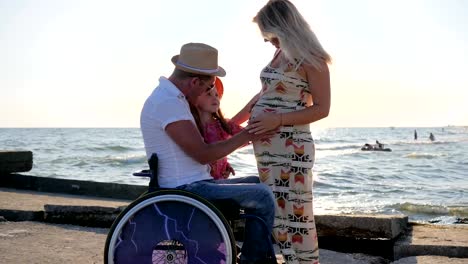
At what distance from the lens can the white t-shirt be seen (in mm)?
2764

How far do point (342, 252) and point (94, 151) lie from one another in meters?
29.6

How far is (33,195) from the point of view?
684cm

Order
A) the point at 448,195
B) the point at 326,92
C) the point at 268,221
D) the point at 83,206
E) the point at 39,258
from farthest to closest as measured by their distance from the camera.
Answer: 1. the point at 448,195
2. the point at 83,206
3. the point at 39,258
4. the point at 326,92
5. the point at 268,221

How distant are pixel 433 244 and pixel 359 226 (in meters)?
0.57

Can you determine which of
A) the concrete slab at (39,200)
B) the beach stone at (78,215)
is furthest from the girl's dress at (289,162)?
the concrete slab at (39,200)

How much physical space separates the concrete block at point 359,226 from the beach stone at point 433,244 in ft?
0.39

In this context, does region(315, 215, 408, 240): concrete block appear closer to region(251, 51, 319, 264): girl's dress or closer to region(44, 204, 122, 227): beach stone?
region(251, 51, 319, 264): girl's dress

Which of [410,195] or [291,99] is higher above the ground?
[291,99]

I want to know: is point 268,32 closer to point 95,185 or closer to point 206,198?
Result: point 206,198

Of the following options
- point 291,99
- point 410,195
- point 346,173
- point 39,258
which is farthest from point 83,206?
point 346,173

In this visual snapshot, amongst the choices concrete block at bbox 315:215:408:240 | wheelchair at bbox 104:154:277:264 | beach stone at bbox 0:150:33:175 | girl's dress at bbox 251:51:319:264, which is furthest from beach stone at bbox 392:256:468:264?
beach stone at bbox 0:150:33:175

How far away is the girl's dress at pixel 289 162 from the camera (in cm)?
320

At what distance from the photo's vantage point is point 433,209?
10484 mm

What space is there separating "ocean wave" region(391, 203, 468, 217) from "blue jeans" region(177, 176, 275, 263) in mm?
8210
